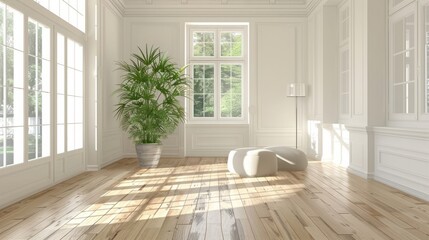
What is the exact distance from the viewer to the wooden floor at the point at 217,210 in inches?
117

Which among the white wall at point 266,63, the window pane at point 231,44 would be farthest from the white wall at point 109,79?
the window pane at point 231,44

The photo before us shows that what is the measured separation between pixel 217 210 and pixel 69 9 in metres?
4.01

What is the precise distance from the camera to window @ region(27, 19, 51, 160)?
4.58 m

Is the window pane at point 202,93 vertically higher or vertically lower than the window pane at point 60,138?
higher

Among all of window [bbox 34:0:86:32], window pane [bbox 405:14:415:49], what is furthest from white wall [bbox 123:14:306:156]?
window pane [bbox 405:14:415:49]

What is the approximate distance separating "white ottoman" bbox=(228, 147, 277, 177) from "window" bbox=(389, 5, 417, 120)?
1794mm

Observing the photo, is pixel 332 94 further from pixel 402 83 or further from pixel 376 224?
pixel 376 224

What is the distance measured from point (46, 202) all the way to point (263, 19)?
6326mm

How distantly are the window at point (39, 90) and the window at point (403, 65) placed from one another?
4536 mm

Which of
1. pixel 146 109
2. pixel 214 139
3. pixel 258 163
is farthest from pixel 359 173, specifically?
pixel 214 139

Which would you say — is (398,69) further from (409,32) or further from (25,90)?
(25,90)

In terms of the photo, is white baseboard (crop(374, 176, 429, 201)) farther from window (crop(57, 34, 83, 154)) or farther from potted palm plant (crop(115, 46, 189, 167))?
window (crop(57, 34, 83, 154))

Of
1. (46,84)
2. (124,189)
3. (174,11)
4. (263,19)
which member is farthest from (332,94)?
(46,84)

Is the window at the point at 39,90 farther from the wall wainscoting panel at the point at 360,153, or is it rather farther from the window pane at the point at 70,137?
the wall wainscoting panel at the point at 360,153
